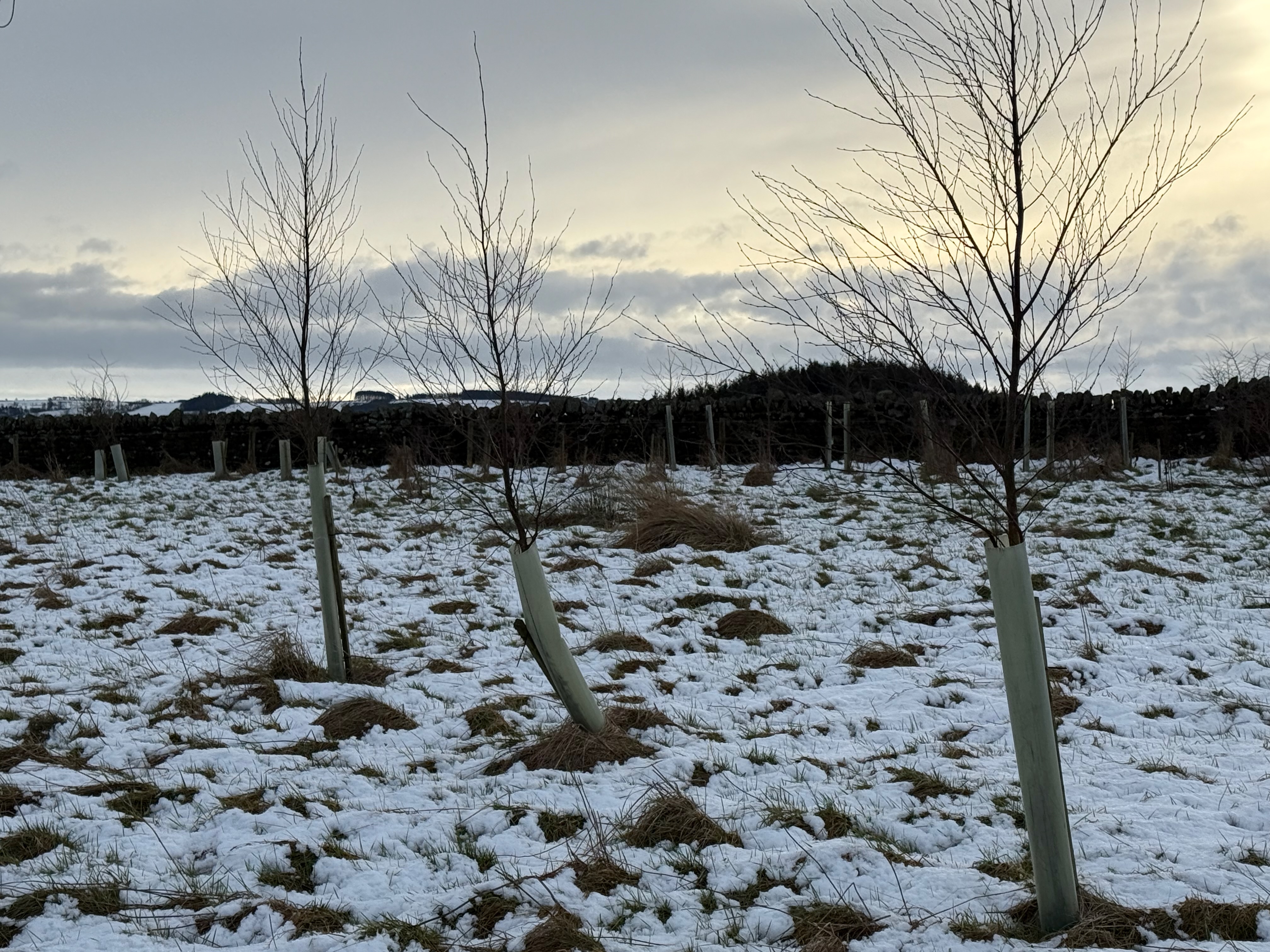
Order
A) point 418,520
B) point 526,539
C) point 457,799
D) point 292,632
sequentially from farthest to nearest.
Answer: point 418,520 → point 292,632 → point 526,539 → point 457,799

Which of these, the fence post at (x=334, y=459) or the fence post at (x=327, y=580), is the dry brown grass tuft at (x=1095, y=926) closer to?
the fence post at (x=327, y=580)

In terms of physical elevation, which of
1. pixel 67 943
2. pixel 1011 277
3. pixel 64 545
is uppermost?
pixel 1011 277

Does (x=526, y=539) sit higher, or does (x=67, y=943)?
(x=526, y=539)

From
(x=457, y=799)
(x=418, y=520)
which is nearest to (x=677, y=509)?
(x=418, y=520)

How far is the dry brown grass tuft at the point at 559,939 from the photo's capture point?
2666 mm

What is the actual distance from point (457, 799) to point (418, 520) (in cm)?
795

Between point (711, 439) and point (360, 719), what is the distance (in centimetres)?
1246

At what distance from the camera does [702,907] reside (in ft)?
9.64

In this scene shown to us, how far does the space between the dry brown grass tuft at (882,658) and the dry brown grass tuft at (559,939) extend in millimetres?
3335

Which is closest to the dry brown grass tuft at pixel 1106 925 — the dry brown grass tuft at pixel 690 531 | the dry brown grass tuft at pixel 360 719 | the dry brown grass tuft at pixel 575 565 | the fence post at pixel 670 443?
the dry brown grass tuft at pixel 360 719

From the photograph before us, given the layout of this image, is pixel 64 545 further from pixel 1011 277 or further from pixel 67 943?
pixel 1011 277

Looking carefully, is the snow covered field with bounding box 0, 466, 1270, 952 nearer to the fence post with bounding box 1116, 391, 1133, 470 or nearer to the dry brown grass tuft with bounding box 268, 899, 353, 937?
the dry brown grass tuft with bounding box 268, 899, 353, 937

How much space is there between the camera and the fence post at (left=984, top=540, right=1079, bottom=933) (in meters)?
2.56

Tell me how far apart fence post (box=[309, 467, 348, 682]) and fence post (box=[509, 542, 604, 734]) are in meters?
1.62
